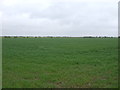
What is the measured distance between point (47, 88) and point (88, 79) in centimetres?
232

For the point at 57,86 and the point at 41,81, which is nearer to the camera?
the point at 57,86

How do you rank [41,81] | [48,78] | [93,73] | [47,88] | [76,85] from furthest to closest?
[93,73] < [48,78] < [41,81] < [76,85] < [47,88]

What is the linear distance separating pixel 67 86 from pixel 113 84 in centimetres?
176

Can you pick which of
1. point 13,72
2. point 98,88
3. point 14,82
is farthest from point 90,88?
point 13,72

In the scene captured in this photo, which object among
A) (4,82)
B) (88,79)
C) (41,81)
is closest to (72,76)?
(88,79)

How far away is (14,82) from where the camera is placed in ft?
28.3

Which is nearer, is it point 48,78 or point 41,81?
point 41,81

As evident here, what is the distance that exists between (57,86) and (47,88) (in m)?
0.56

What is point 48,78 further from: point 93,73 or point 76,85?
point 93,73

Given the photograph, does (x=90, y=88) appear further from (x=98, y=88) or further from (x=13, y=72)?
(x=13, y=72)

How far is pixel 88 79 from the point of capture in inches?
369

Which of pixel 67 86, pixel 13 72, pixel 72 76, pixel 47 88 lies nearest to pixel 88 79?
pixel 72 76

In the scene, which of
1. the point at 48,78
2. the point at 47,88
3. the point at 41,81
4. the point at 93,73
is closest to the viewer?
the point at 47,88

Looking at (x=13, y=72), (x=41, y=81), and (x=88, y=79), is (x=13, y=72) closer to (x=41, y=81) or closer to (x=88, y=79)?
(x=41, y=81)
